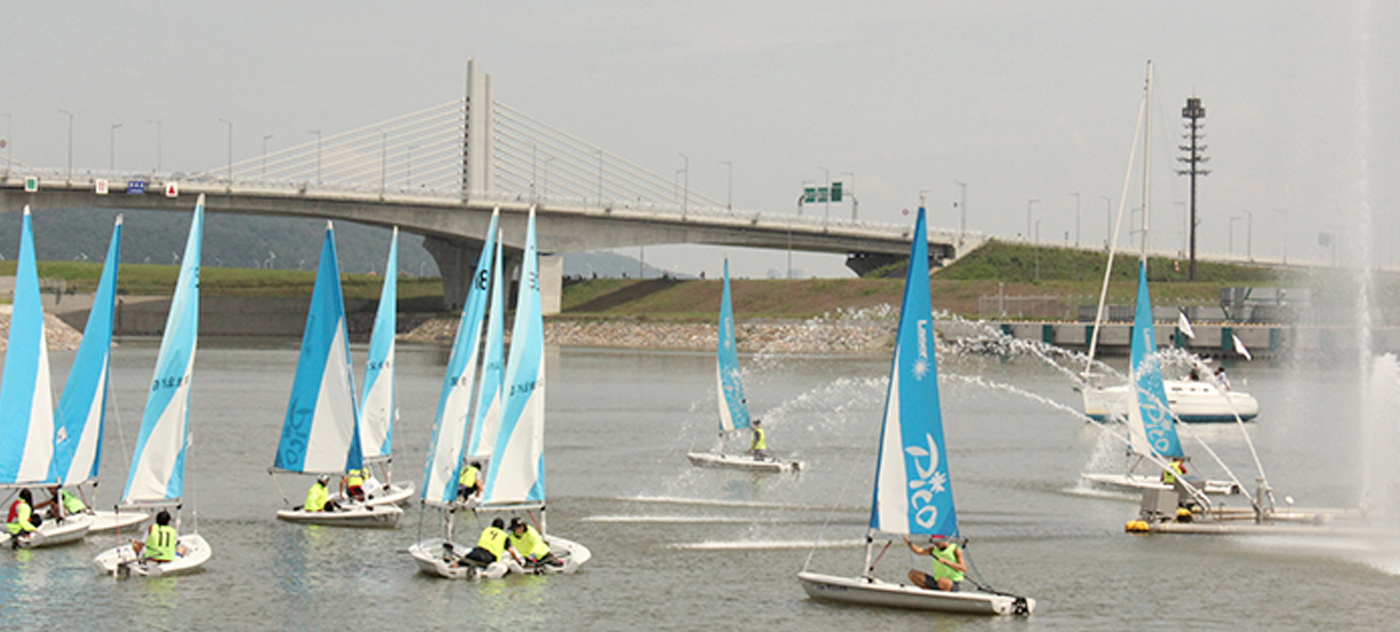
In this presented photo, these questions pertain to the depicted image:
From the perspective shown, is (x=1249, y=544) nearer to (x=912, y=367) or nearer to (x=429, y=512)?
(x=912, y=367)

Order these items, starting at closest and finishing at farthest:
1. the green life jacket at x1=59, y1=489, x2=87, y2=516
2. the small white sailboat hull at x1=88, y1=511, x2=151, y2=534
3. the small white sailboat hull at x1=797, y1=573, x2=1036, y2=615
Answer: the small white sailboat hull at x1=797, y1=573, x2=1036, y2=615, the small white sailboat hull at x1=88, y1=511, x2=151, y2=534, the green life jacket at x1=59, y1=489, x2=87, y2=516

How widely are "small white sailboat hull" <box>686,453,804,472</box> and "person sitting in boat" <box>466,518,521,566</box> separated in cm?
1840

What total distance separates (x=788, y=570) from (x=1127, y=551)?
8.39 metres

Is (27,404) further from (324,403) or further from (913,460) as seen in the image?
(913,460)

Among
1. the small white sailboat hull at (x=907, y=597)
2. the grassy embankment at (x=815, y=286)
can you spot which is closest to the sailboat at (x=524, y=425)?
the small white sailboat hull at (x=907, y=597)

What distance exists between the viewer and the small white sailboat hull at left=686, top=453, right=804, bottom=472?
157ft

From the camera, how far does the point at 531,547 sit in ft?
99.7

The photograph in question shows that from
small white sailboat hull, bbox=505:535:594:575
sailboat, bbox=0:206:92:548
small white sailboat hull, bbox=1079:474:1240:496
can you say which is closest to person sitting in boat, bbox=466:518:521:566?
small white sailboat hull, bbox=505:535:594:575

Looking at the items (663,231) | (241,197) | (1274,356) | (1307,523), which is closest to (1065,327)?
(1274,356)

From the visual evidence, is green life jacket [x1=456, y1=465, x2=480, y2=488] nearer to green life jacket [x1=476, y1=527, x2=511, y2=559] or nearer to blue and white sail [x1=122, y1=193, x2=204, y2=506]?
green life jacket [x1=476, y1=527, x2=511, y2=559]

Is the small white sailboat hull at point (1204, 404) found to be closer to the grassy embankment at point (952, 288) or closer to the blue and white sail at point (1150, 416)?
the blue and white sail at point (1150, 416)

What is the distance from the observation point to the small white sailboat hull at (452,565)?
97.9 feet

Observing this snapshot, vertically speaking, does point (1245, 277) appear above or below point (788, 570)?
above

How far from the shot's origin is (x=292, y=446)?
37938 millimetres
